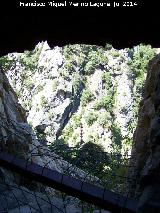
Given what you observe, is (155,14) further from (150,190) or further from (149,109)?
(150,190)

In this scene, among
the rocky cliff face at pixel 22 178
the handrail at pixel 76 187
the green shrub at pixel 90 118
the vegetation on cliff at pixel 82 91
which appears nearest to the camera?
the handrail at pixel 76 187

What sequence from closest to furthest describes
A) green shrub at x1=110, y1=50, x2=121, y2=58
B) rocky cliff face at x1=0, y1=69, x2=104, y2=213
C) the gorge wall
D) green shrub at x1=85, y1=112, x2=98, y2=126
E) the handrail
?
the handrail < rocky cliff face at x1=0, y1=69, x2=104, y2=213 < the gorge wall < green shrub at x1=85, y1=112, x2=98, y2=126 < green shrub at x1=110, y1=50, x2=121, y2=58

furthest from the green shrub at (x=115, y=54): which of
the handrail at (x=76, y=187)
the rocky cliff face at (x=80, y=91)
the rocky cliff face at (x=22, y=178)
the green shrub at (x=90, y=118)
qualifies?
the handrail at (x=76, y=187)

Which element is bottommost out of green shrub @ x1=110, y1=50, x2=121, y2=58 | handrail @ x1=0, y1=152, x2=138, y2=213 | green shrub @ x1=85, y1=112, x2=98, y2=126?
handrail @ x1=0, y1=152, x2=138, y2=213

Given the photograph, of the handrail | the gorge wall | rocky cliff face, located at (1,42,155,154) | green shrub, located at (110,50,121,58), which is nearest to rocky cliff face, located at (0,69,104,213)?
the handrail

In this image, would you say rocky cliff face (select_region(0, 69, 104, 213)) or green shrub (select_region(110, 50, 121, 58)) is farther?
green shrub (select_region(110, 50, 121, 58))

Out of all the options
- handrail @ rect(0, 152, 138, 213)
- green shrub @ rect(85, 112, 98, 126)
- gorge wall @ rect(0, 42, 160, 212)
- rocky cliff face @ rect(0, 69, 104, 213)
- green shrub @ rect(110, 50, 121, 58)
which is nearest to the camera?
handrail @ rect(0, 152, 138, 213)

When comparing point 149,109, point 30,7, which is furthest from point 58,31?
point 149,109

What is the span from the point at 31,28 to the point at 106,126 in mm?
78307

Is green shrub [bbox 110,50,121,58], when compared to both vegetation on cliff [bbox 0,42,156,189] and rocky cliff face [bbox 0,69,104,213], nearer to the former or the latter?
vegetation on cliff [bbox 0,42,156,189]

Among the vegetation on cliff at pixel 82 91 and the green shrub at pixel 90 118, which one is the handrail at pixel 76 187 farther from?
the green shrub at pixel 90 118

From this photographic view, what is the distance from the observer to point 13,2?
543 cm

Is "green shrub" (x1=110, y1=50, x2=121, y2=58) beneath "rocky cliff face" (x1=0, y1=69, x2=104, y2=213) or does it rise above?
above

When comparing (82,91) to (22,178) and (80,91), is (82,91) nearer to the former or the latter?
(80,91)
